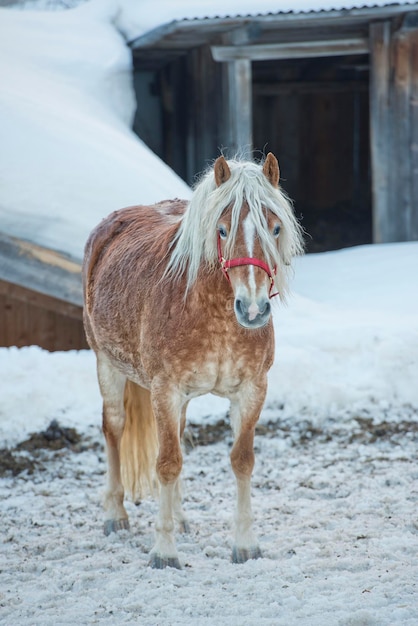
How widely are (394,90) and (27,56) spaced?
4271mm

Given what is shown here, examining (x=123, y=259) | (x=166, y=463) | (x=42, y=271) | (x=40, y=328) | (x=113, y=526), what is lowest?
(x=40, y=328)

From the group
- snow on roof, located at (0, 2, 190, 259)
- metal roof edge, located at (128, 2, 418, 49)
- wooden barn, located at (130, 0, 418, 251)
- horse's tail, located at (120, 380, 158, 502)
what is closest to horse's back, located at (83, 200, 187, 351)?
horse's tail, located at (120, 380, 158, 502)

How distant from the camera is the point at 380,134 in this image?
10.3 metres

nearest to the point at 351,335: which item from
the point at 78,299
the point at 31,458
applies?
the point at 78,299

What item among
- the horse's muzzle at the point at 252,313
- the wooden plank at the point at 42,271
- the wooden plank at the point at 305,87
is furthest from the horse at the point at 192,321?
the wooden plank at the point at 305,87

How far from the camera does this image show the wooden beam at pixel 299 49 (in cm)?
1017

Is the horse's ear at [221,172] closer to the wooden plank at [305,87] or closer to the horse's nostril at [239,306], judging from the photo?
the horse's nostril at [239,306]

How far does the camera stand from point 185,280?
398 cm

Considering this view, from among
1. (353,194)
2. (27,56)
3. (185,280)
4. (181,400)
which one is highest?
(27,56)

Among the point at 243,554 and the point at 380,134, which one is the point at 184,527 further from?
the point at 380,134

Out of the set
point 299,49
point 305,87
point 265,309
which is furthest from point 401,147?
point 265,309

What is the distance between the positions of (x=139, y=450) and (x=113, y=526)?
1.36 feet

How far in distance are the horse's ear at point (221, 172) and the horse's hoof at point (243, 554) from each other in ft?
5.44

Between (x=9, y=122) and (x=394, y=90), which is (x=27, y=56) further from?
(x=394, y=90)
